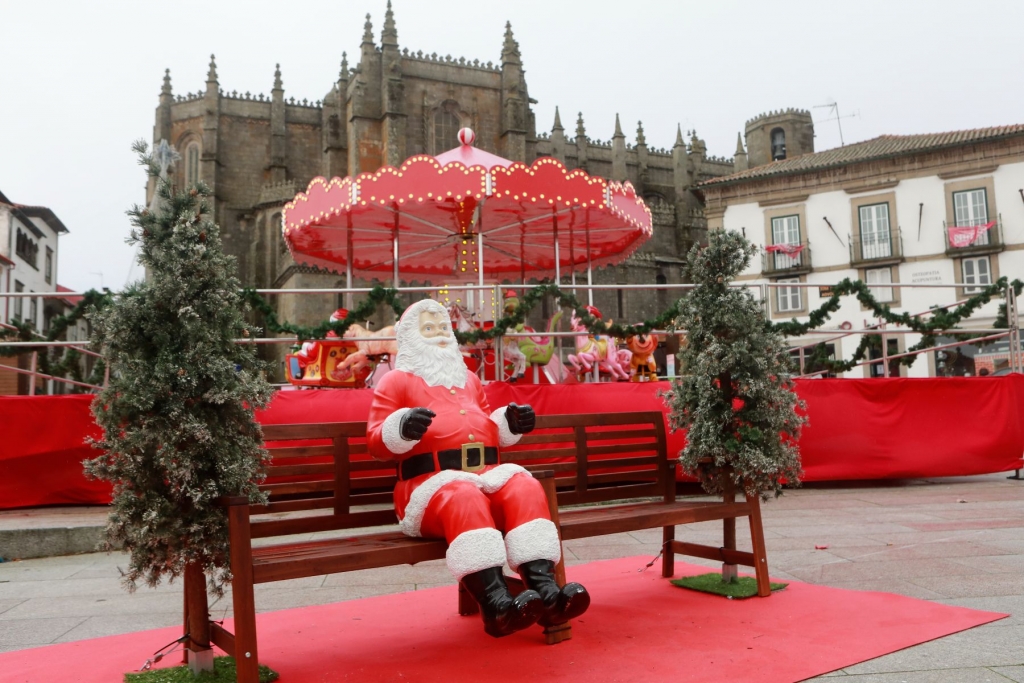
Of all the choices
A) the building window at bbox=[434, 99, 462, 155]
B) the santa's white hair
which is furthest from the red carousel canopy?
the building window at bbox=[434, 99, 462, 155]

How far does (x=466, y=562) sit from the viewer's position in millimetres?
3344

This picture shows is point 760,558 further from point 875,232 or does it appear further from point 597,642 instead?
point 875,232

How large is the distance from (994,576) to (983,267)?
31.9 metres

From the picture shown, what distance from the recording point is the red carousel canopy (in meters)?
9.98

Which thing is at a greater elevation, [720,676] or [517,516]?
[517,516]

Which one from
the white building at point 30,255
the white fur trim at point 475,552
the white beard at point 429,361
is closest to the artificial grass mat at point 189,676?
the white fur trim at point 475,552

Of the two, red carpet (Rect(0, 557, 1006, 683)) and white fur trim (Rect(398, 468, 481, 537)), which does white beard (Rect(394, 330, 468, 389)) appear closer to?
white fur trim (Rect(398, 468, 481, 537))

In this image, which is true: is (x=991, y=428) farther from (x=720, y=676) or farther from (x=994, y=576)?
(x=720, y=676)

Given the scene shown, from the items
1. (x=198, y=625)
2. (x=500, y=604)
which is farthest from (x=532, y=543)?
(x=198, y=625)

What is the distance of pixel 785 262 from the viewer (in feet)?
115

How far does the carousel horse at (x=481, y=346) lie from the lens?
9823 millimetres

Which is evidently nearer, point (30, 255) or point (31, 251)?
point (30, 255)

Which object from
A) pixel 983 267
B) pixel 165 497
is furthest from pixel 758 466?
pixel 983 267

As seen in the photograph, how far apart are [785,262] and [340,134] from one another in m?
23.3
